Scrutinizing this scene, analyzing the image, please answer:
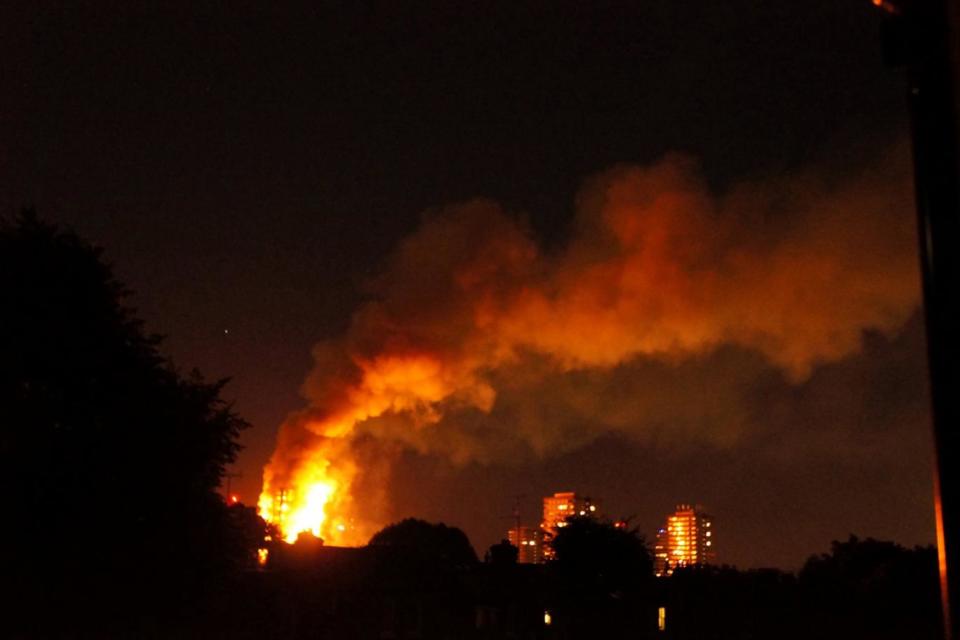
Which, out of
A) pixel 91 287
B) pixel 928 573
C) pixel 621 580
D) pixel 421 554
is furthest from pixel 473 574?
pixel 91 287

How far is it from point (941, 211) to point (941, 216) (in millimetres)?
16

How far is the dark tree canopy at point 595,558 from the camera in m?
50.0

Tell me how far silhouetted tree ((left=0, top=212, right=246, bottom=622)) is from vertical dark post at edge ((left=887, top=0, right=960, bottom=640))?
18.4 m

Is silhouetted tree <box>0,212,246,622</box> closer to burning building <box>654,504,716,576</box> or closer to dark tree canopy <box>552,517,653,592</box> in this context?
dark tree canopy <box>552,517,653,592</box>

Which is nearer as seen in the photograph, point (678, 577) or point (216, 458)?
point (216, 458)

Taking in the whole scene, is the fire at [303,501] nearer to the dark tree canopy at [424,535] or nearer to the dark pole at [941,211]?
the dark tree canopy at [424,535]

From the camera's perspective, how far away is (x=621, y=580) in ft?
166

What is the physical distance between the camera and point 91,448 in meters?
20.0

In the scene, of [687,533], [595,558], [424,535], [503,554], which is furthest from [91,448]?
[687,533]

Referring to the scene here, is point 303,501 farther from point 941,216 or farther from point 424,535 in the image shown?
point 941,216

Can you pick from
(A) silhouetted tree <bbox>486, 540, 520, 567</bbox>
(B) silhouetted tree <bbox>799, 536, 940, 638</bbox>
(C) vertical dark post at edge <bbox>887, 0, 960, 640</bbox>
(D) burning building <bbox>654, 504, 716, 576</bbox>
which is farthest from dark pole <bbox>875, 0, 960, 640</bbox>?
(D) burning building <bbox>654, 504, 716, 576</bbox>

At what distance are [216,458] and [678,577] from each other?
3137 cm

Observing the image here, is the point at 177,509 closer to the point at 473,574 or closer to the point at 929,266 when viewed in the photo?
the point at 929,266

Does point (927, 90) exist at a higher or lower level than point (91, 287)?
lower
